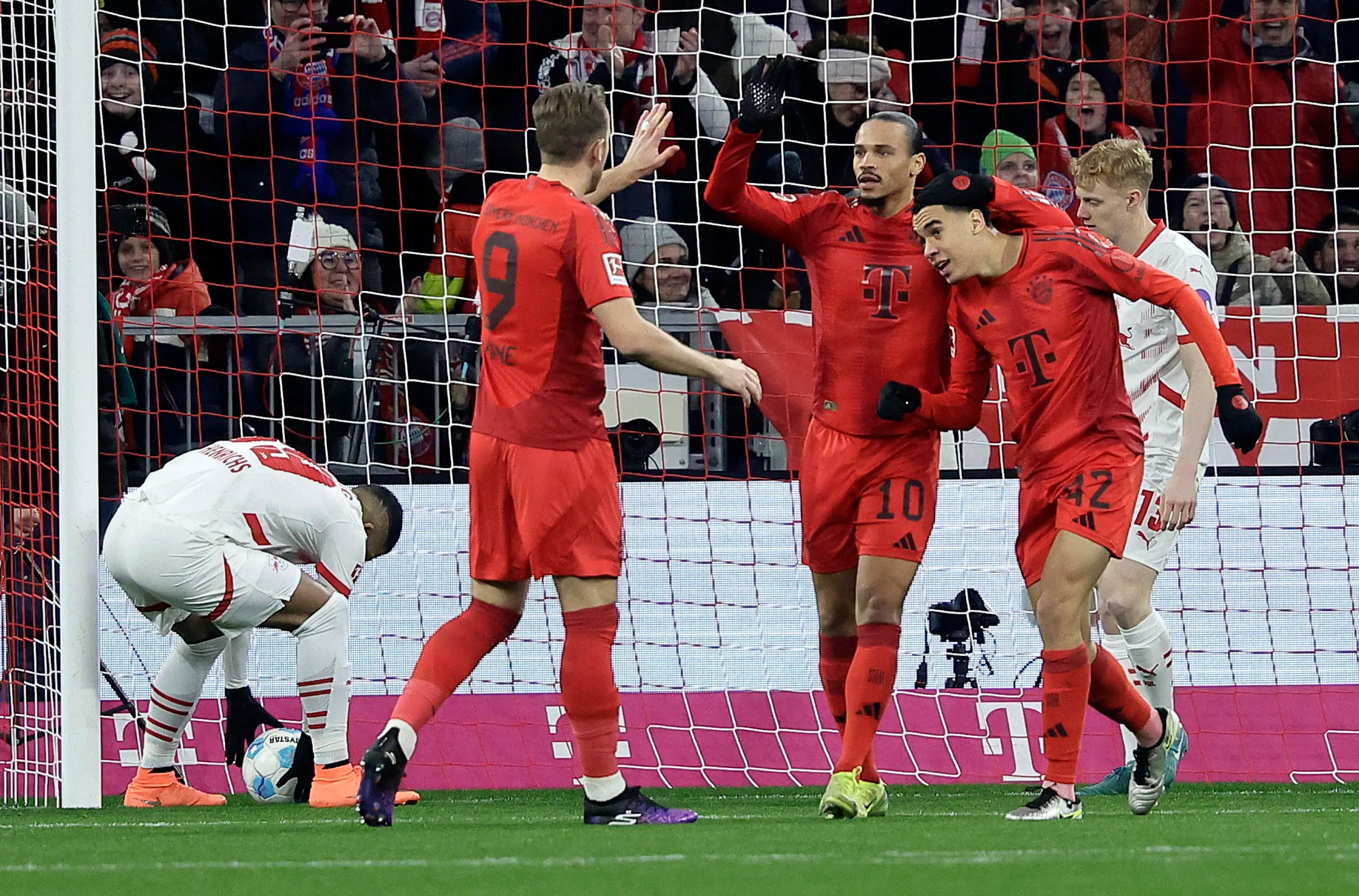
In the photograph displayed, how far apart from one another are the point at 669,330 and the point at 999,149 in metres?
1.98

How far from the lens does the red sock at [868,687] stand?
207 inches

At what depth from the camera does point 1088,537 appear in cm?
503

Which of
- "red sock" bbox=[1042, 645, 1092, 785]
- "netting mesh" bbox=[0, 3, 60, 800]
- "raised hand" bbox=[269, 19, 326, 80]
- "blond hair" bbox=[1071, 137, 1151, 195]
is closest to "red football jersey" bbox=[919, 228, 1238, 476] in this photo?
"red sock" bbox=[1042, 645, 1092, 785]

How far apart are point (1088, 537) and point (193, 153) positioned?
18.9 feet

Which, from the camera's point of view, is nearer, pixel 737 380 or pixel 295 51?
pixel 737 380

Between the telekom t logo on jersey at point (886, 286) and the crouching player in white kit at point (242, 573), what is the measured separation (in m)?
1.97

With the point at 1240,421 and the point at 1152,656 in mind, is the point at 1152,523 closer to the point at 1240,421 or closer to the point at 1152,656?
the point at 1152,656

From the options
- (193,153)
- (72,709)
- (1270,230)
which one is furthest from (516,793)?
(1270,230)

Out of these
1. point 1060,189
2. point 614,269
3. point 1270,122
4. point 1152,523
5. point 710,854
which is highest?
point 1270,122

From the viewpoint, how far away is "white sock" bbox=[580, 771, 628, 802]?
491cm

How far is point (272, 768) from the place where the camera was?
637cm

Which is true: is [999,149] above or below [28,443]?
above

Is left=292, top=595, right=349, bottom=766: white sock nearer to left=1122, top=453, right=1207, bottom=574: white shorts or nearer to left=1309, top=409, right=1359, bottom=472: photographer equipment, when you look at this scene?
left=1122, top=453, right=1207, bottom=574: white shorts

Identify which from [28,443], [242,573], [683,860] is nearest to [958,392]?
[683,860]
